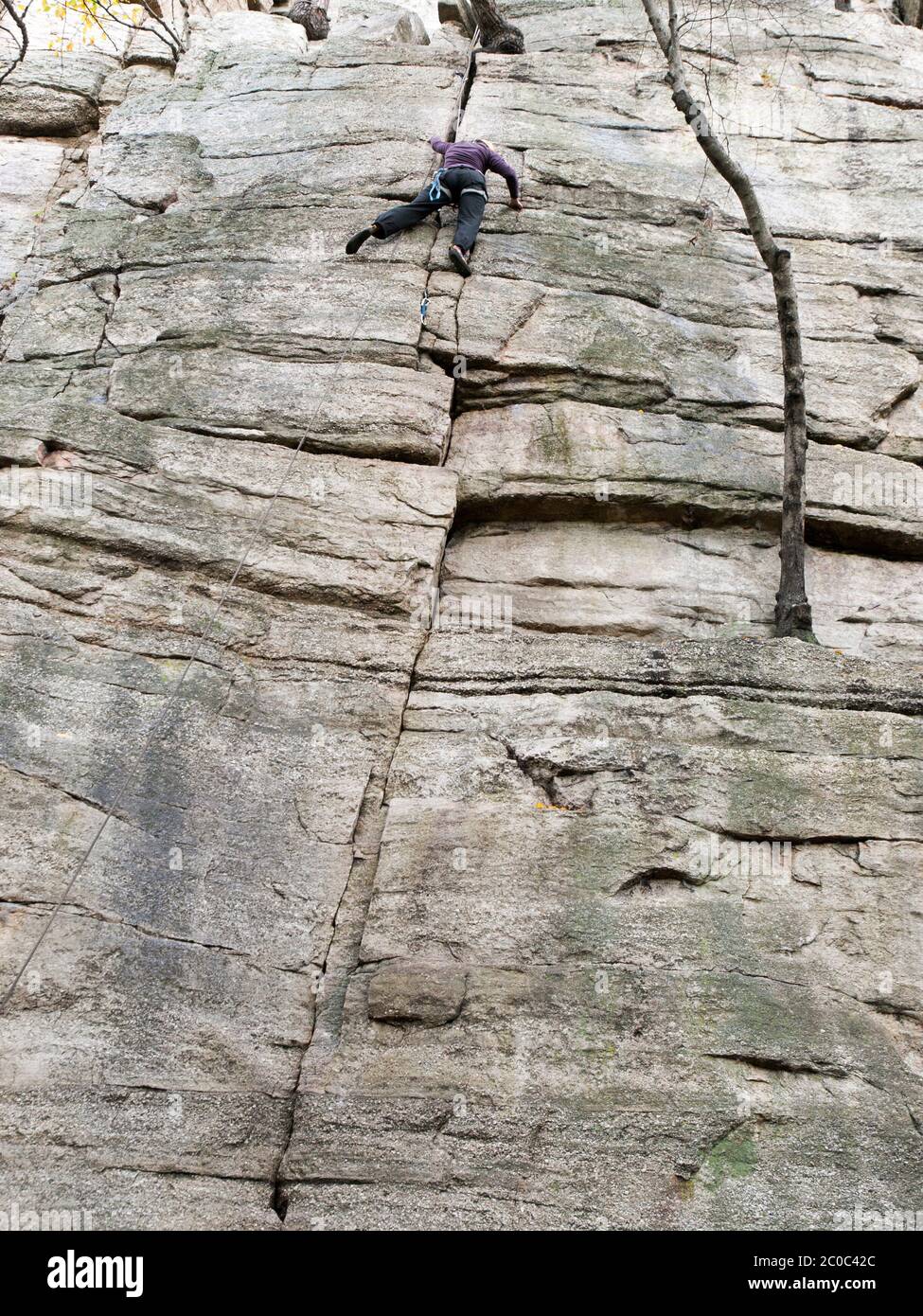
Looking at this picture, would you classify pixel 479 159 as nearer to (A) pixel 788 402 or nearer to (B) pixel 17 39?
(A) pixel 788 402

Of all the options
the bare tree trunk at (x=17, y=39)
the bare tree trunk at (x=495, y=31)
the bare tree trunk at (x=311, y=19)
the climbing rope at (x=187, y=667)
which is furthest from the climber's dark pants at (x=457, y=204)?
the bare tree trunk at (x=311, y=19)

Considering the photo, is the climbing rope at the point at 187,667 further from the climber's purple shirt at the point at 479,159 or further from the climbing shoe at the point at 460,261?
the climber's purple shirt at the point at 479,159

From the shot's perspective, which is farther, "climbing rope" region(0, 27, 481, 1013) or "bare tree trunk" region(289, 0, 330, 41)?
"bare tree trunk" region(289, 0, 330, 41)

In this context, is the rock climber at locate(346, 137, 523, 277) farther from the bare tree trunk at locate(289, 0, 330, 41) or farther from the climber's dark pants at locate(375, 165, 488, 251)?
the bare tree trunk at locate(289, 0, 330, 41)

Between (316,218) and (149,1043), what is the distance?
6996 mm

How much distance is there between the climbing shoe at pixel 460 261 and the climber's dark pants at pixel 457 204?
7.8 inches

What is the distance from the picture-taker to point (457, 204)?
975cm

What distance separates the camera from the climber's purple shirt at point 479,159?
980 centimetres

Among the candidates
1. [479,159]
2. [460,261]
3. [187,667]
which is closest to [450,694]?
[187,667]

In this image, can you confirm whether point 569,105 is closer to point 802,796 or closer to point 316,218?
point 316,218

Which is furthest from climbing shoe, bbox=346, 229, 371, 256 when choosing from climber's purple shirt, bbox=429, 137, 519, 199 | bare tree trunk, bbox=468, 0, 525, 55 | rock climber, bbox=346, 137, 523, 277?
bare tree trunk, bbox=468, 0, 525, 55

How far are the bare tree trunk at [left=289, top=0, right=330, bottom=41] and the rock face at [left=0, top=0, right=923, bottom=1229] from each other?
284cm

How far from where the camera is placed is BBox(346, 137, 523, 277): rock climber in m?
9.34

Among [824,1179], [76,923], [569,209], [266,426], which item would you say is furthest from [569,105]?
[824,1179]
